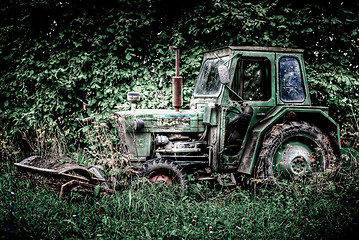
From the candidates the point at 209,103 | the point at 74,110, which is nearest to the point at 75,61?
the point at 74,110

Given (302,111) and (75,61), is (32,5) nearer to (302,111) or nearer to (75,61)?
(75,61)

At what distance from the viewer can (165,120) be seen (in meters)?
4.63

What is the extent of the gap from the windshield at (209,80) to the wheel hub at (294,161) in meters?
1.34

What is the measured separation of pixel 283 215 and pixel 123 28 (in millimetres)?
4664

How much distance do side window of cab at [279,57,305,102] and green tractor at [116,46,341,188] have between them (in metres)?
0.02

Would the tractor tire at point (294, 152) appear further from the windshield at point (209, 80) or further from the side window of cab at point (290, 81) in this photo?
the windshield at point (209, 80)

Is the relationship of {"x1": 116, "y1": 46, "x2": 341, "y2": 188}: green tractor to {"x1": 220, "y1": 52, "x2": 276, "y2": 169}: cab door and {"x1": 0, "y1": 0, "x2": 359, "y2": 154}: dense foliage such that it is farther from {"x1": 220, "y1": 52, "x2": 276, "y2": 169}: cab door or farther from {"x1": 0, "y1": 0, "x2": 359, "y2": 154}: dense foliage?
{"x1": 0, "y1": 0, "x2": 359, "y2": 154}: dense foliage

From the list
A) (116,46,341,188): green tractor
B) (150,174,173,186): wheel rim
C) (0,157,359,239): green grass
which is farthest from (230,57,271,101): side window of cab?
(150,174,173,186): wheel rim

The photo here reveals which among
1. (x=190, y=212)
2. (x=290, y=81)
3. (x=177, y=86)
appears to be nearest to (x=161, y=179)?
(x=190, y=212)

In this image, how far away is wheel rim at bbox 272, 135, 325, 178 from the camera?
446 centimetres

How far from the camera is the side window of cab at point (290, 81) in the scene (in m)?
4.71

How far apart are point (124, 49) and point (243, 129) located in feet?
10.7

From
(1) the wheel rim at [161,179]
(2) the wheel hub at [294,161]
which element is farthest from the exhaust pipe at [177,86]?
(2) the wheel hub at [294,161]

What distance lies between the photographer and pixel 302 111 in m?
4.51
